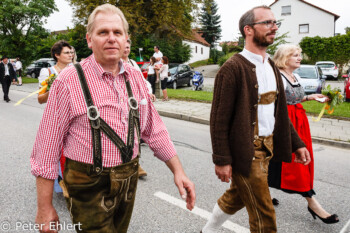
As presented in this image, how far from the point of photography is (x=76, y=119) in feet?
4.99

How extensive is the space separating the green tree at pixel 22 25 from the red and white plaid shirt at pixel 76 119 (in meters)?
27.5

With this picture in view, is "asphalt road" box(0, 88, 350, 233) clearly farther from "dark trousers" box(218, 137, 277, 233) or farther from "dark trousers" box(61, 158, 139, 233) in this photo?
"dark trousers" box(61, 158, 139, 233)

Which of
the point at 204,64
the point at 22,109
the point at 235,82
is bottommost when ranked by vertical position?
the point at 22,109

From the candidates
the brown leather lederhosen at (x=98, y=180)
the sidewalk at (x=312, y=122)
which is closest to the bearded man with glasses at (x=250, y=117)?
the brown leather lederhosen at (x=98, y=180)

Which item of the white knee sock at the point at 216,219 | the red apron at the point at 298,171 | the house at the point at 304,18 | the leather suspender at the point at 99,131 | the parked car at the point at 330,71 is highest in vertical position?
the house at the point at 304,18

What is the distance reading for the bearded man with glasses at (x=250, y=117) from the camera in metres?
→ 2.09

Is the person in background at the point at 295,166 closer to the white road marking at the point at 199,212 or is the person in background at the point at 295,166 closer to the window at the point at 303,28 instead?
the white road marking at the point at 199,212

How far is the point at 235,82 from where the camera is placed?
210 cm

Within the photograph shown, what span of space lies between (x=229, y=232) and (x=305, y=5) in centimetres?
4205

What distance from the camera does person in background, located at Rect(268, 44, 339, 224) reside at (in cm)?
307

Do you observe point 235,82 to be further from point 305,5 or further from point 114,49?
point 305,5

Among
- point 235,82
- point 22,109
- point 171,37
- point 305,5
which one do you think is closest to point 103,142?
point 235,82

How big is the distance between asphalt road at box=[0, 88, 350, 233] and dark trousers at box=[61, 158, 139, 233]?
4.88ft

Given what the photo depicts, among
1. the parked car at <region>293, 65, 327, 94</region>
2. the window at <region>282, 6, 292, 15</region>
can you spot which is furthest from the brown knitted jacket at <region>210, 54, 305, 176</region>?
the window at <region>282, 6, 292, 15</region>
